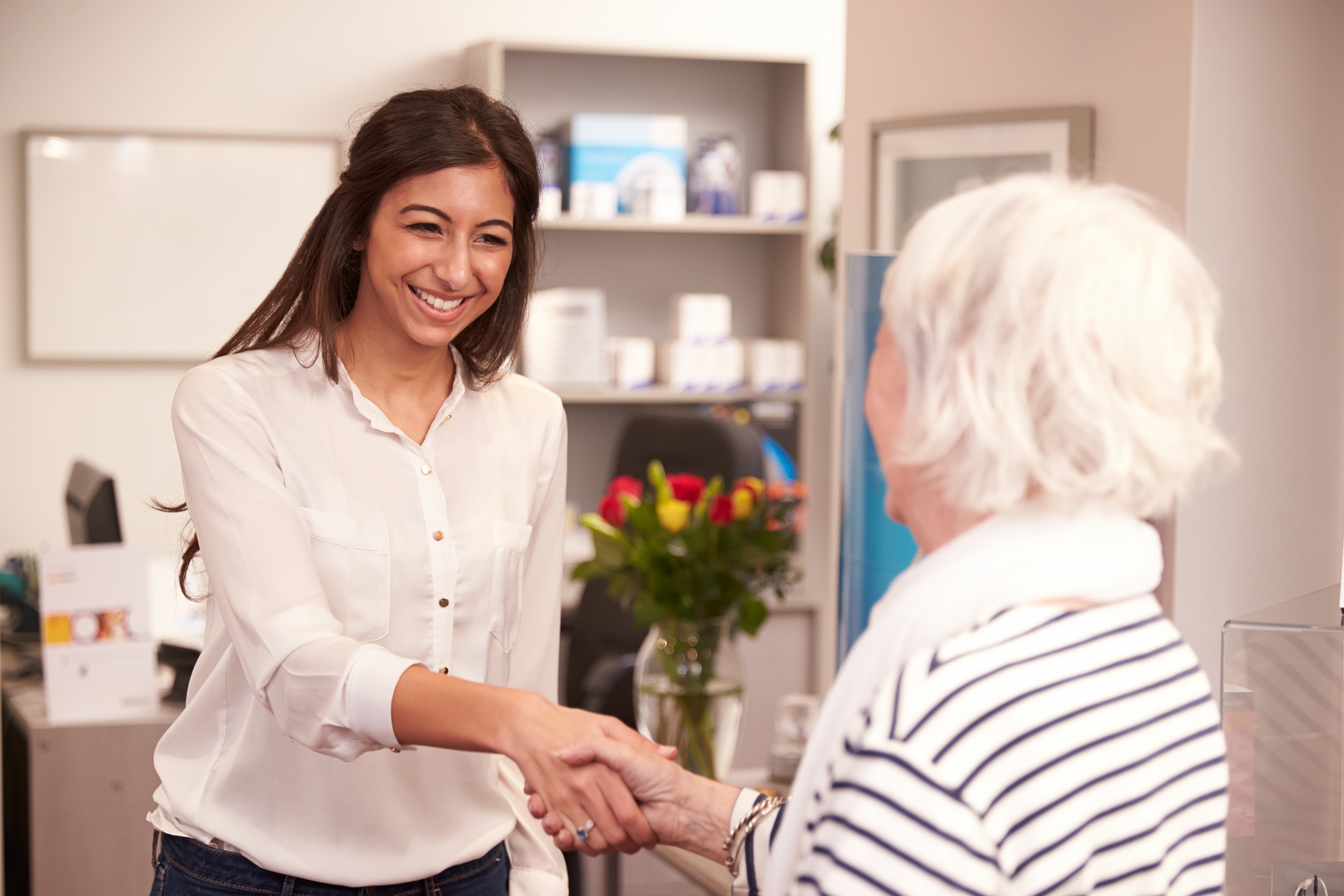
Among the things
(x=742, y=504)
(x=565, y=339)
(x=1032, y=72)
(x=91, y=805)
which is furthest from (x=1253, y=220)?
(x=565, y=339)

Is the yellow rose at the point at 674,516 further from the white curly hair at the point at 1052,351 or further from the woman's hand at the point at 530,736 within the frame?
the white curly hair at the point at 1052,351

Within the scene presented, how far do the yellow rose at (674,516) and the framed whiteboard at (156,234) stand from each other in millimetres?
2582

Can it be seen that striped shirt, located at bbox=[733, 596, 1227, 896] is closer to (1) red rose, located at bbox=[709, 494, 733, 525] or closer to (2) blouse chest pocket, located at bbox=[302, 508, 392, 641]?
(2) blouse chest pocket, located at bbox=[302, 508, 392, 641]

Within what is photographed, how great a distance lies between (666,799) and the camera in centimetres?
129

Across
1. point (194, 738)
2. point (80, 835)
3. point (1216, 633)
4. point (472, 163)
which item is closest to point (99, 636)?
point (80, 835)

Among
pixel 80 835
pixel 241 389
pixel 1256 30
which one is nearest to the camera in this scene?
pixel 241 389

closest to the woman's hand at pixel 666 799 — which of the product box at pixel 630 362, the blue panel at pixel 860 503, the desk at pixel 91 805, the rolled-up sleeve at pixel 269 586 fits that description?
the rolled-up sleeve at pixel 269 586

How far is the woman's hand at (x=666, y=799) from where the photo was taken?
1.26 metres

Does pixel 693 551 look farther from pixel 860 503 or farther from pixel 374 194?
pixel 374 194

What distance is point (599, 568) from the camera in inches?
89.7

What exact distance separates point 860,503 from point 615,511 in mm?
492

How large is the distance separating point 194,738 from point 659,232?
3.69 meters

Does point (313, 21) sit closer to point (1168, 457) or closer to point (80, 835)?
point (80, 835)

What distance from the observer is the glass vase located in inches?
86.2
